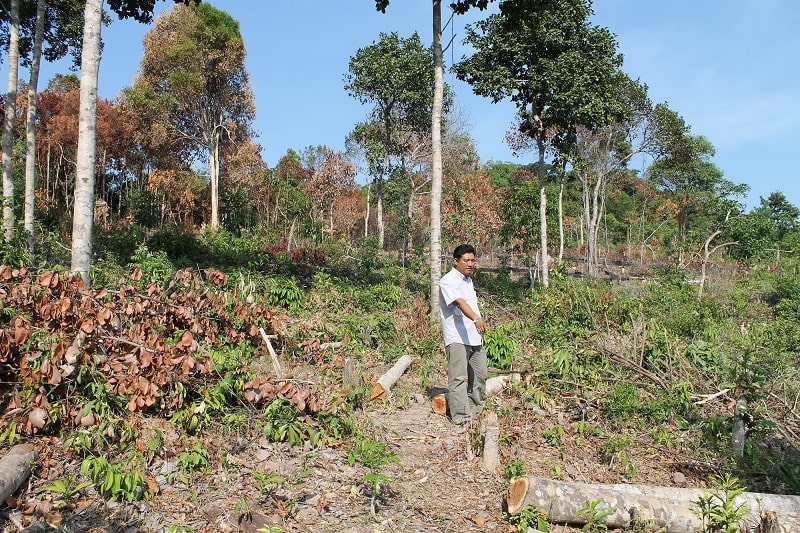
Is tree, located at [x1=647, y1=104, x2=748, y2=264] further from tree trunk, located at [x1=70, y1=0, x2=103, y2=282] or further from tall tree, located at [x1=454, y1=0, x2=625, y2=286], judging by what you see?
tree trunk, located at [x1=70, y1=0, x2=103, y2=282]

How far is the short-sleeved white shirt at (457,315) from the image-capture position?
17.8ft

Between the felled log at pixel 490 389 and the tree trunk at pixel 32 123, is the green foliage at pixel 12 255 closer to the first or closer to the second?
the tree trunk at pixel 32 123

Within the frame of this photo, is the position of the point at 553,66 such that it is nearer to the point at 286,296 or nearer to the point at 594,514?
the point at 286,296

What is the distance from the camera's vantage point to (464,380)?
18.0 ft

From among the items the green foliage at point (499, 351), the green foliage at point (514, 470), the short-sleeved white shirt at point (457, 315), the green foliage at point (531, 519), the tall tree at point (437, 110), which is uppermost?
the tall tree at point (437, 110)

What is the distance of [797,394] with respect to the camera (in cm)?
562

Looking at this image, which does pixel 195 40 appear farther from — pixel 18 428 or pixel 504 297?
pixel 18 428

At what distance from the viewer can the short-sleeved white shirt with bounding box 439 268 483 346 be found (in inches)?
213

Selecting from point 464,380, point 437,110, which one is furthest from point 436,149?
point 464,380

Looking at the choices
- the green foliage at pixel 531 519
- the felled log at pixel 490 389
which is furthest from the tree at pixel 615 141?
the green foliage at pixel 531 519

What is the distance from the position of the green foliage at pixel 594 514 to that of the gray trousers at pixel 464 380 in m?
1.80

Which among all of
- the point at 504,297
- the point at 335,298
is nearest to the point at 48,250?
the point at 335,298

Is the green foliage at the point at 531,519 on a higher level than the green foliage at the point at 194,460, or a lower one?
lower

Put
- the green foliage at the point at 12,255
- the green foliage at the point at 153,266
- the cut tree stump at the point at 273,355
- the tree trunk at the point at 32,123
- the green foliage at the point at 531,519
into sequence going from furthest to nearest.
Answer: the tree trunk at the point at 32,123 < the green foliage at the point at 153,266 < the green foliage at the point at 12,255 < the cut tree stump at the point at 273,355 < the green foliage at the point at 531,519
